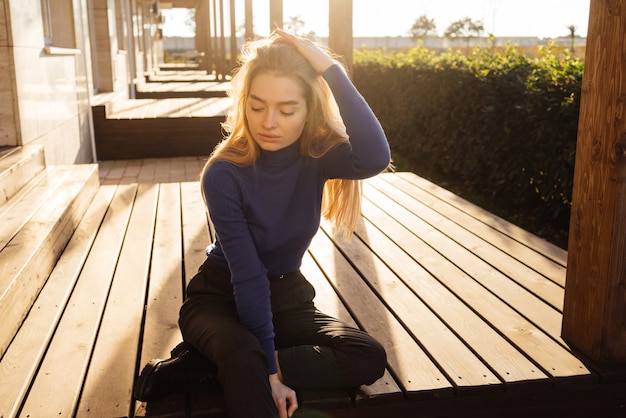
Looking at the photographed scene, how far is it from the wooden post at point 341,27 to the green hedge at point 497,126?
1.69 meters

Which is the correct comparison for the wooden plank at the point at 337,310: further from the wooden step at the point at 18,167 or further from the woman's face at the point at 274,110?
the wooden step at the point at 18,167

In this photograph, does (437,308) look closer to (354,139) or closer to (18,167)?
(354,139)

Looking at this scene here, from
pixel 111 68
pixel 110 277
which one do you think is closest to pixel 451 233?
pixel 110 277

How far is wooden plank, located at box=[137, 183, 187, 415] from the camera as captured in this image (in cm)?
202

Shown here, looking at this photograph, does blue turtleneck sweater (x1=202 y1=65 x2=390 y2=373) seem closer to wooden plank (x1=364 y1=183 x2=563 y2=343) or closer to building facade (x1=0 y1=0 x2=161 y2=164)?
wooden plank (x1=364 y1=183 x2=563 y2=343)

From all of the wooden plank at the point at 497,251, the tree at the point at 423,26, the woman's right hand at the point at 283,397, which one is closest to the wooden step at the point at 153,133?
the wooden plank at the point at 497,251

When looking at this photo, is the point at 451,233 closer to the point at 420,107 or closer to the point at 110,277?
the point at 110,277

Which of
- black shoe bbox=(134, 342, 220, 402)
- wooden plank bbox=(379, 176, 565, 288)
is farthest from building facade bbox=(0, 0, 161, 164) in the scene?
Answer: black shoe bbox=(134, 342, 220, 402)

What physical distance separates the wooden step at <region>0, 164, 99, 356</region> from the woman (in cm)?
70

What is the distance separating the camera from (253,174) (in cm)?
211

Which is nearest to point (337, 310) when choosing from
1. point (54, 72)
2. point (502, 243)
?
point (502, 243)

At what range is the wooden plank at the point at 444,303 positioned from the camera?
2.22 m

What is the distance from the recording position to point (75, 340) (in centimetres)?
238

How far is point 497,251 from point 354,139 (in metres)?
1.60
